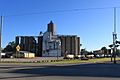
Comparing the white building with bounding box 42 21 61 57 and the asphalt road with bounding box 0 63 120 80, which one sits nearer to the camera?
the asphalt road with bounding box 0 63 120 80

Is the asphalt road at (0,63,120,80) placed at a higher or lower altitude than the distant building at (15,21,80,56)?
lower

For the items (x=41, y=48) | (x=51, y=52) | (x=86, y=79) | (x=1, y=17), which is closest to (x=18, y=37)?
(x=41, y=48)

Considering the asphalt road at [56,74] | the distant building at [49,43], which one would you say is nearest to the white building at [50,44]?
the distant building at [49,43]

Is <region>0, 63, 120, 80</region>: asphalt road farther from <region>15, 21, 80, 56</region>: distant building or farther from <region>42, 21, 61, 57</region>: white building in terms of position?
<region>15, 21, 80, 56</region>: distant building

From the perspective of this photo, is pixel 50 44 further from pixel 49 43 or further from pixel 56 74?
pixel 56 74

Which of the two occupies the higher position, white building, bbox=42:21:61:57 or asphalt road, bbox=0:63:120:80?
white building, bbox=42:21:61:57

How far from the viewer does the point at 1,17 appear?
6600 centimetres

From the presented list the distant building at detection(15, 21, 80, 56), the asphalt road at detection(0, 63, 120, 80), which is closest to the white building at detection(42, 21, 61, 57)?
the distant building at detection(15, 21, 80, 56)

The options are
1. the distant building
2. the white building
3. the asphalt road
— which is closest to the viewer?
the asphalt road

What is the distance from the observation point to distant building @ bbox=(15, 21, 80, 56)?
16805 centimetres

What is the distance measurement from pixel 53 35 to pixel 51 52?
656 inches

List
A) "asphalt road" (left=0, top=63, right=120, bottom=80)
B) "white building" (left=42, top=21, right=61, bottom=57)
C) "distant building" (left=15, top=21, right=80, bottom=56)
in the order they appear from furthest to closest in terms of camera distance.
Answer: "distant building" (left=15, top=21, right=80, bottom=56) → "white building" (left=42, top=21, right=61, bottom=57) → "asphalt road" (left=0, top=63, right=120, bottom=80)

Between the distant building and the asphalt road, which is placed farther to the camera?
the distant building

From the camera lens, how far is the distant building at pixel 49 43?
168m
